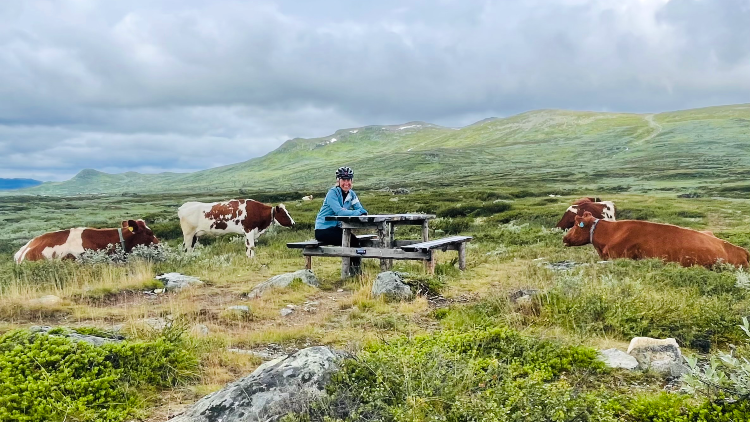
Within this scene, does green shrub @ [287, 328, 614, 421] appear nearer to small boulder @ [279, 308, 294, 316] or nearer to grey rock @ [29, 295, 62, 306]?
small boulder @ [279, 308, 294, 316]

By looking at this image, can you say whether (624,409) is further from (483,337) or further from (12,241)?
(12,241)

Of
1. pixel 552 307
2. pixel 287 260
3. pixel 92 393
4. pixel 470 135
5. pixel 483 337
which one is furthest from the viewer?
pixel 470 135

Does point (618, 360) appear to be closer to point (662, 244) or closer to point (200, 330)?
point (200, 330)

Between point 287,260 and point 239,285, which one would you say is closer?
point 239,285

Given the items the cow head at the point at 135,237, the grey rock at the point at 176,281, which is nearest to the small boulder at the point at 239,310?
the grey rock at the point at 176,281

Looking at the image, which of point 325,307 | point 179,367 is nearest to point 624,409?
point 179,367

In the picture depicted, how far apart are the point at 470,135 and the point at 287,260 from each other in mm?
182420

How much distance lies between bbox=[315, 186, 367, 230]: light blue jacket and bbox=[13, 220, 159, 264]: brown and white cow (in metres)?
5.96

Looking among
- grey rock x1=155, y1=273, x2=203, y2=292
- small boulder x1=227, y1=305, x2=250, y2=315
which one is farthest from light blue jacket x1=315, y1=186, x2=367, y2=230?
small boulder x1=227, y1=305, x2=250, y2=315

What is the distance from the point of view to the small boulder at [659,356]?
4.44 m

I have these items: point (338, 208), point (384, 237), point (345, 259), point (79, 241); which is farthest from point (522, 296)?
point (79, 241)

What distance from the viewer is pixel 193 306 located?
7758mm

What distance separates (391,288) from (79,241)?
9.76 meters

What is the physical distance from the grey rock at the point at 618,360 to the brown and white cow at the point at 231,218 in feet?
45.4
